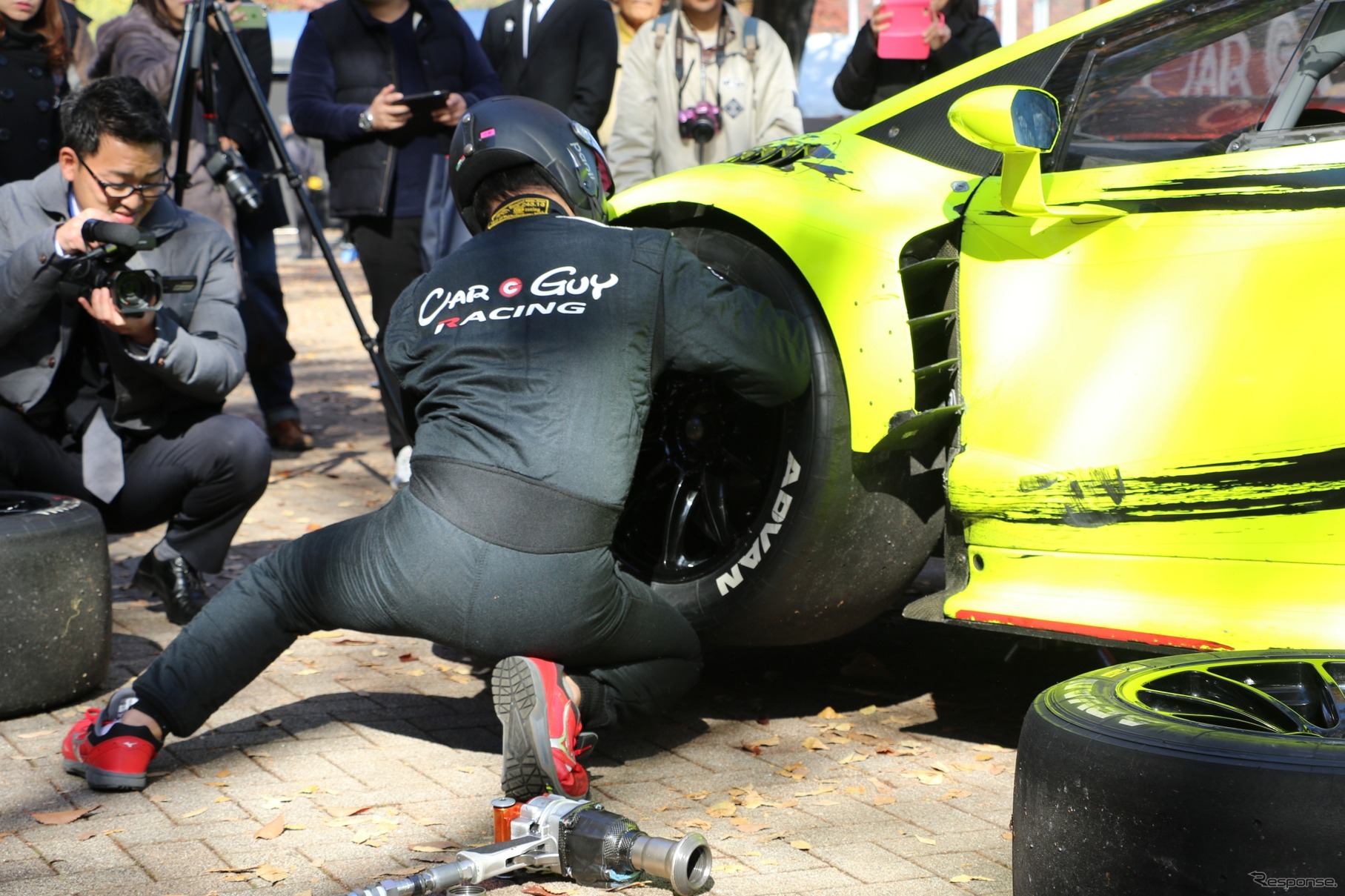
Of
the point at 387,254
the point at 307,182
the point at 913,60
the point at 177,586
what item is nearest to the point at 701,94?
the point at 913,60

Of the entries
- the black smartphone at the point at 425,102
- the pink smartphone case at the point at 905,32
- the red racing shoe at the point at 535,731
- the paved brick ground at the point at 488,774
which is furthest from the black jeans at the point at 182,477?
the pink smartphone case at the point at 905,32

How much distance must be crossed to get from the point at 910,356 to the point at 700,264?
1.69 ft

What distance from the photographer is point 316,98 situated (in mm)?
6582

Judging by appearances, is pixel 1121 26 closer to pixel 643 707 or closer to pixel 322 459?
pixel 643 707

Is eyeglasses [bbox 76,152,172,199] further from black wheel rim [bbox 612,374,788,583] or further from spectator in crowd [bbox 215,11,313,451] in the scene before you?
spectator in crowd [bbox 215,11,313,451]

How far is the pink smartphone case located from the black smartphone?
1816 millimetres

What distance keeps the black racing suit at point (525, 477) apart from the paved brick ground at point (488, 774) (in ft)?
0.81

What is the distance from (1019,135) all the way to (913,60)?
338cm

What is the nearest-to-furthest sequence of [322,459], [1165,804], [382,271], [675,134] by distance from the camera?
1. [1165,804]
2. [675,134]
3. [382,271]
4. [322,459]

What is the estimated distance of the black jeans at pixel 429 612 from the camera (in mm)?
3209

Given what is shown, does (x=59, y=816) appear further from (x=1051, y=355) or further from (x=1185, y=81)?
(x=1185, y=81)

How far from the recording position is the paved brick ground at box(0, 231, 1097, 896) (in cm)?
296

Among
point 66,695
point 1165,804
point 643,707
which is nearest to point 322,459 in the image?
point 66,695

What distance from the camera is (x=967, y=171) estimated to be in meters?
3.57
